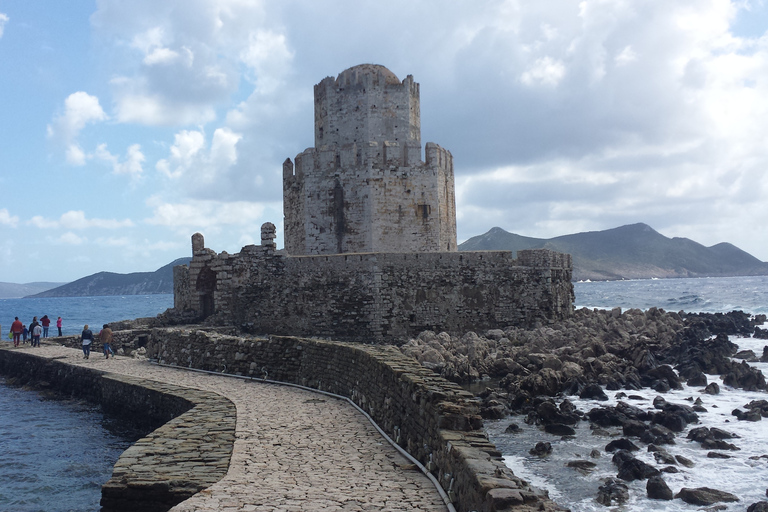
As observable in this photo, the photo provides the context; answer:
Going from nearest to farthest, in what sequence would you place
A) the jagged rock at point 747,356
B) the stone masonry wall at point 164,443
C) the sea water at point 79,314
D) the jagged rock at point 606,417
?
the stone masonry wall at point 164,443 < the jagged rock at point 606,417 < the jagged rock at point 747,356 < the sea water at point 79,314

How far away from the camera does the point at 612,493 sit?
29.3 ft

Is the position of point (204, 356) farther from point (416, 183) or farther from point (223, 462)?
point (416, 183)

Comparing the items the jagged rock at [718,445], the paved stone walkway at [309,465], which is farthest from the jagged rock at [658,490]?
the paved stone walkway at [309,465]

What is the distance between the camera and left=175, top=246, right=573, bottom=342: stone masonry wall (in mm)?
20938

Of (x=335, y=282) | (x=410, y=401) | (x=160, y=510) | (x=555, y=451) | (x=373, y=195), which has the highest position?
(x=373, y=195)

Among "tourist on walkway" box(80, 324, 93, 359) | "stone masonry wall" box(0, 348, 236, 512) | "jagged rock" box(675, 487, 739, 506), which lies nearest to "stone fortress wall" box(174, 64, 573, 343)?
"tourist on walkway" box(80, 324, 93, 359)

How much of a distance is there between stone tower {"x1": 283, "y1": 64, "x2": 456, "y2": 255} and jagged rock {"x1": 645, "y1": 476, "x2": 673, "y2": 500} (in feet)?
51.5

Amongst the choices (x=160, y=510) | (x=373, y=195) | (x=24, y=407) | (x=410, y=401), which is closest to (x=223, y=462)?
(x=160, y=510)

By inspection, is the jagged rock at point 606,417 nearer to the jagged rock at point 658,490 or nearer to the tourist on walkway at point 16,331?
the jagged rock at point 658,490

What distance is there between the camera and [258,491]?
19.9 feet

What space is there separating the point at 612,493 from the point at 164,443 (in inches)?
242

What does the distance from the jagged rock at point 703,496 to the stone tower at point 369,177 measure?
52.4 ft

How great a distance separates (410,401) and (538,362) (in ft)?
35.7

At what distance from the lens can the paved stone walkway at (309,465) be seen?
5.72 metres
